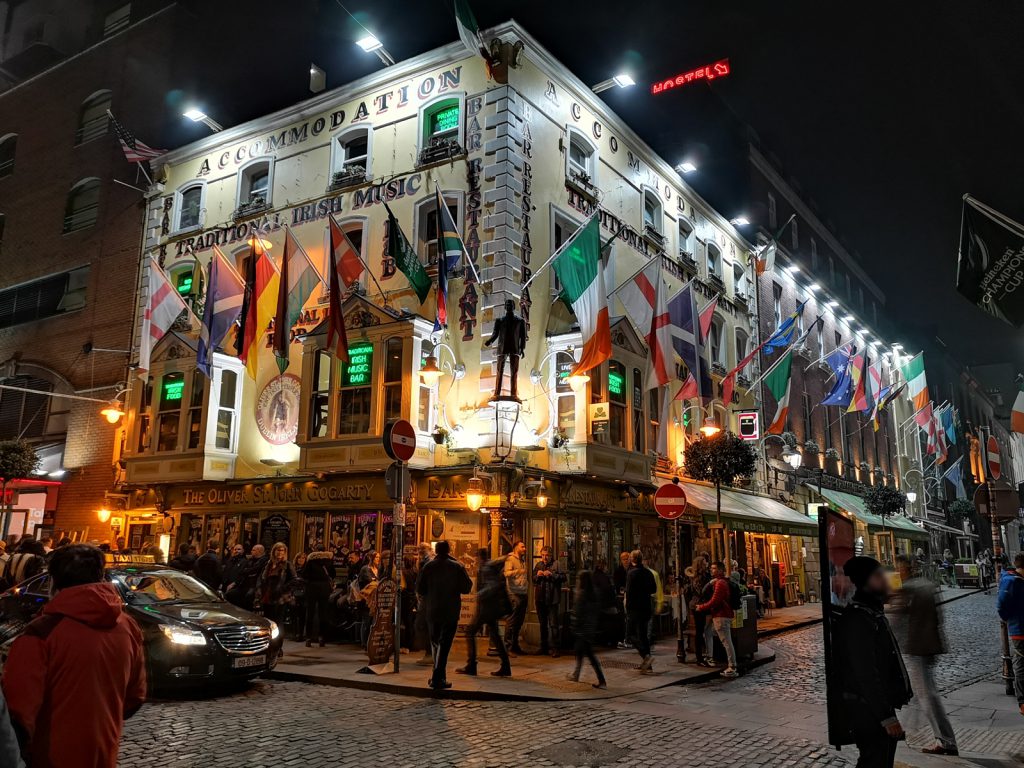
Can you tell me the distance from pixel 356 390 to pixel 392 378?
0.98 m

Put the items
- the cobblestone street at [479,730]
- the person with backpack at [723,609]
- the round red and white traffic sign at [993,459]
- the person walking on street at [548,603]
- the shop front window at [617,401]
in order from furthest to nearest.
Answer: the round red and white traffic sign at [993,459], the shop front window at [617,401], the person walking on street at [548,603], the person with backpack at [723,609], the cobblestone street at [479,730]

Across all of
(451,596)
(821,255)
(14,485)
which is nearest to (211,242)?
(14,485)

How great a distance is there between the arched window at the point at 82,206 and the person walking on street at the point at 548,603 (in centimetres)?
1939

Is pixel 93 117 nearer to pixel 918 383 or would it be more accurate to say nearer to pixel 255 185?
pixel 255 185

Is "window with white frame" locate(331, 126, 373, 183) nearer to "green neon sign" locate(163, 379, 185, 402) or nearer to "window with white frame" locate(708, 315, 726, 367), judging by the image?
→ "green neon sign" locate(163, 379, 185, 402)

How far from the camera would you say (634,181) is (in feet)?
72.2

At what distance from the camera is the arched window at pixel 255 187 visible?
68.2 ft

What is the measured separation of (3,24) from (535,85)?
24.9 m

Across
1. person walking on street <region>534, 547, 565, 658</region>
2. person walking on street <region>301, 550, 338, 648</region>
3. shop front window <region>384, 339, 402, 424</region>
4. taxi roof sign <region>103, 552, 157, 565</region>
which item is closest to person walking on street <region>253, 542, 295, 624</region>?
person walking on street <region>301, 550, 338, 648</region>

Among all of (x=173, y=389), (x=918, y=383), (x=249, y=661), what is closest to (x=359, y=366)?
(x=173, y=389)

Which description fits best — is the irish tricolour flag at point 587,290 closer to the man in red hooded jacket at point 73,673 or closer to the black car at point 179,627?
the black car at point 179,627

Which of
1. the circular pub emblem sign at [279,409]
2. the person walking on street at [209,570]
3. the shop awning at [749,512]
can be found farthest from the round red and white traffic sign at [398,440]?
the shop awning at [749,512]

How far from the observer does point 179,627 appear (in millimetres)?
9570

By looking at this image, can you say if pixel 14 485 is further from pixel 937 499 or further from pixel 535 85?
pixel 937 499
